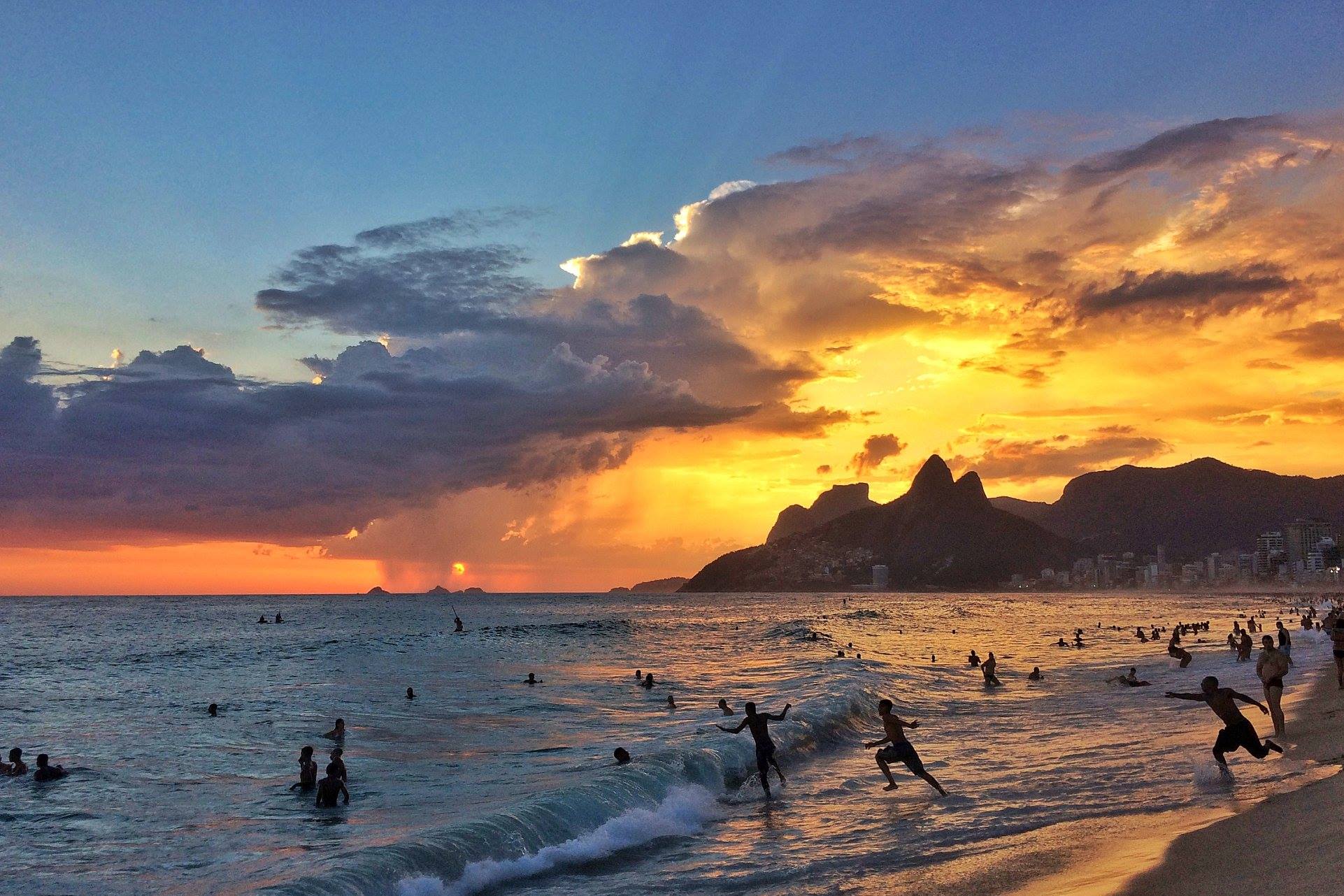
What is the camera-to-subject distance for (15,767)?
74.6ft

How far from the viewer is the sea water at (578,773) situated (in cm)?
1398

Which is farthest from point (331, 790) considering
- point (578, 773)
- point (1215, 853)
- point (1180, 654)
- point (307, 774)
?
point (1180, 654)

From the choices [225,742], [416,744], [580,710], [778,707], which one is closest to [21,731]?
[225,742]

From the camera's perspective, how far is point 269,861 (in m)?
14.9

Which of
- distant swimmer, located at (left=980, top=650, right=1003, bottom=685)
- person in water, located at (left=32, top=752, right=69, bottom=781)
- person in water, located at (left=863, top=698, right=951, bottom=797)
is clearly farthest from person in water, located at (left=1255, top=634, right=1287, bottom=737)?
person in water, located at (left=32, top=752, right=69, bottom=781)

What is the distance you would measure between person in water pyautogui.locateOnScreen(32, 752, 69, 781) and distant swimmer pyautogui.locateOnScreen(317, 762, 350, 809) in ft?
26.6

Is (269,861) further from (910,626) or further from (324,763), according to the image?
(910,626)

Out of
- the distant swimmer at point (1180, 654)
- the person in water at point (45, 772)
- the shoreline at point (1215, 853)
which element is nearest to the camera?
the shoreline at point (1215, 853)

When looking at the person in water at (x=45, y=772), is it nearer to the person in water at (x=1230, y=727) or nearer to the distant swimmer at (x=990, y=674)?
the person in water at (x=1230, y=727)

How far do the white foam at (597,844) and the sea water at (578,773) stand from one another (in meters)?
0.05

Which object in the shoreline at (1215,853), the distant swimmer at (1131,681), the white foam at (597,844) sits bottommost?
the distant swimmer at (1131,681)

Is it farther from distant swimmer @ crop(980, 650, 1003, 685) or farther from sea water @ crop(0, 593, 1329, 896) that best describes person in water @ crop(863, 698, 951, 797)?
distant swimmer @ crop(980, 650, 1003, 685)

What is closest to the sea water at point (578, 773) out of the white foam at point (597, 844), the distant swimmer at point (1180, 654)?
the white foam at point (597, 844)

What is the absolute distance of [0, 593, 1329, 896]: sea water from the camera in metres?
14.0
